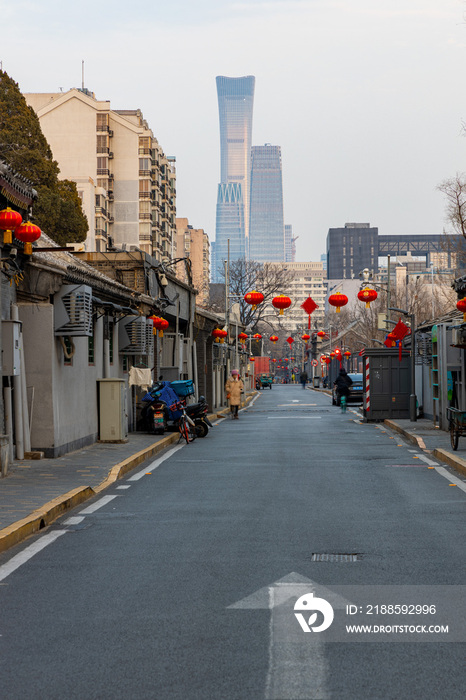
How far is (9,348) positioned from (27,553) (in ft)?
24.1

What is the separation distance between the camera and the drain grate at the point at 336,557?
26.7 ft

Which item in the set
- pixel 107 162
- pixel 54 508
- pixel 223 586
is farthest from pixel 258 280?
pixel 223 586

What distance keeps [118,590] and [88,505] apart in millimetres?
4988

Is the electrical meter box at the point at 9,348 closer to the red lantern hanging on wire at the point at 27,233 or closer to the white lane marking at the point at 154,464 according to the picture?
the red lantern hanging on wire at the point at 27,233

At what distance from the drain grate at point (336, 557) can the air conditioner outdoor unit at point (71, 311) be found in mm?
10669

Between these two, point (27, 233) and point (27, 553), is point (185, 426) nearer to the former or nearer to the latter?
point (27, 233)

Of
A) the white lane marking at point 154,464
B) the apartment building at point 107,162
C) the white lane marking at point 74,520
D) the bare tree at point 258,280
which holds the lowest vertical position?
the white lane marking at point 154,464

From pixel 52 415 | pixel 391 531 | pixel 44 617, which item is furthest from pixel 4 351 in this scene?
pixel 44 617

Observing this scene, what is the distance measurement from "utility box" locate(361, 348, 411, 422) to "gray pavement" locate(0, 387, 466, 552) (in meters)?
8.35

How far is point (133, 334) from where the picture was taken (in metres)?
25.2

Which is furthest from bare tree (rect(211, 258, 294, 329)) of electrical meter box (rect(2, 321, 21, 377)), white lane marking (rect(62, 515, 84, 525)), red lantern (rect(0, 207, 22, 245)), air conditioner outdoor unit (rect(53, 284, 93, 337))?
white lane marking (rect(62, 515, 84, 525))

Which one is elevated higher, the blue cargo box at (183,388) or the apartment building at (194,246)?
the apartment building at (194,246)

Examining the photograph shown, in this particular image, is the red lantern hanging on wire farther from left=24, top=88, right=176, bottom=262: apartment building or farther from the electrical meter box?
left=24, top=88, right=176, bottom=262: apartment building

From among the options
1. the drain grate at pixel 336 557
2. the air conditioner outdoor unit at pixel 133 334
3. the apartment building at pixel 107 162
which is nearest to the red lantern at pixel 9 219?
the drain grate at pixel 336 557
